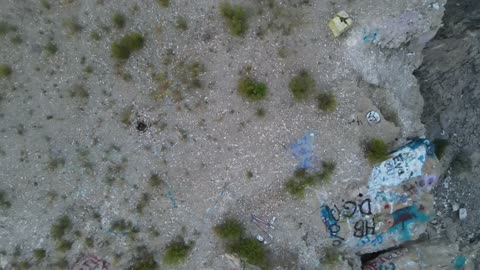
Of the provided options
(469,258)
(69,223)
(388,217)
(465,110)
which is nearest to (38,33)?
(69,223)

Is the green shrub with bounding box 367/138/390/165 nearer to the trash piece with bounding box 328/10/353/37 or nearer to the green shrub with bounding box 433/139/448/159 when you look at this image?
the trash piece with bounding box 328/10/353/37

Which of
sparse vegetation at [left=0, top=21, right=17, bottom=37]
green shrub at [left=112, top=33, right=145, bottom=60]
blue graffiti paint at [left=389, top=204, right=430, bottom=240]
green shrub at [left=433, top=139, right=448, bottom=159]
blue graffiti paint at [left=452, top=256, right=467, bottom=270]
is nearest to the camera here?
sparse vegetation at [left=0, top=21, right=17, bottom=37]

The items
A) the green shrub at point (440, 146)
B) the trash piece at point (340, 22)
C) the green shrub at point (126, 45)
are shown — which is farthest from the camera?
the green shrub at point (440, 146)

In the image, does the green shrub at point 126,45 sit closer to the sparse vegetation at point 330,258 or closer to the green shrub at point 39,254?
the green shrub at point 39,254

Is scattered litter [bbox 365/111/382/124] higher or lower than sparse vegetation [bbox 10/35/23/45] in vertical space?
lower

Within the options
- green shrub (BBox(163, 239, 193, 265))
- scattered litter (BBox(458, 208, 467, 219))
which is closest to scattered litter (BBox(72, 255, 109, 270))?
green shrub (BBox(163, 239, 193, 265))

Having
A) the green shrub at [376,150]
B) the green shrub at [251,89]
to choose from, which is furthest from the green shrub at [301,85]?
the green shrub at [376,150]
